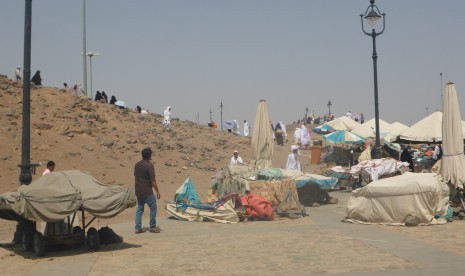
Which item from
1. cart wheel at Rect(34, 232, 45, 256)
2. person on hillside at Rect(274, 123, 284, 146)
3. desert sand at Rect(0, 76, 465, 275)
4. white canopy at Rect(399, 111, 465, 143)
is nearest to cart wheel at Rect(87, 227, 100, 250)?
desert sand at Rect(0, 76, 465, 275)

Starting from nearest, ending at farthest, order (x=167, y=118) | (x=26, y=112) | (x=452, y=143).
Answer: (x=26, y=112) < (x=452, y=143) < (x=167, y=118)

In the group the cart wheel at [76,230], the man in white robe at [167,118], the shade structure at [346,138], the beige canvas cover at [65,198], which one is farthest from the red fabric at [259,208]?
the man in white robe at [167,118]

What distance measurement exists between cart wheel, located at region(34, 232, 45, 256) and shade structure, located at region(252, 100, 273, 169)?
8971mm

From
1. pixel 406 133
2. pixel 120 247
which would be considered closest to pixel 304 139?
pixel 406 133

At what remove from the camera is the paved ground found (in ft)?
27.6

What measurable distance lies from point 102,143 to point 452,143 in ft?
64.1

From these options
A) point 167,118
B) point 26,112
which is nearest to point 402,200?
point 26,112

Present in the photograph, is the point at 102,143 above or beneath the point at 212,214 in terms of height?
above

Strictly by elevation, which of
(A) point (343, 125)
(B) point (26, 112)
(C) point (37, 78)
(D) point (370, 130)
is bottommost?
(B) point (26, 112)

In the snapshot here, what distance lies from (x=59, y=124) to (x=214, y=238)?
21151mm

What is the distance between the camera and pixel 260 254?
31.3 feet

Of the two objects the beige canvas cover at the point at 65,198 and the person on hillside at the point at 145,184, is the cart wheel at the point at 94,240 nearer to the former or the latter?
the beige canvas cover at the point at 65,198

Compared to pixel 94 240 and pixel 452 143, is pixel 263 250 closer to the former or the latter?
pixel 94 240

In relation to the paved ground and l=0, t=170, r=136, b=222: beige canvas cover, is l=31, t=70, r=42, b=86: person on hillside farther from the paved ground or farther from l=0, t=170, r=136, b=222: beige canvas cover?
l=0, t=170, r=136, b=222: beige canvas cover
